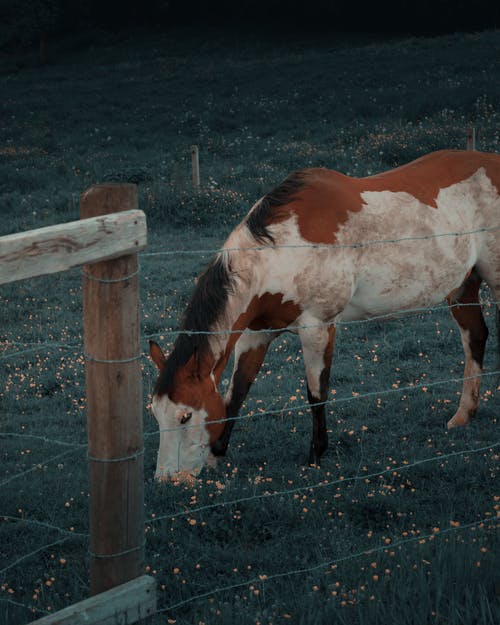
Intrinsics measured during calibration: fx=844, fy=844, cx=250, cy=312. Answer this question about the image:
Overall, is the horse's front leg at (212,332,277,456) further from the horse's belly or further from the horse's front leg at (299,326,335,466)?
the horse's belly

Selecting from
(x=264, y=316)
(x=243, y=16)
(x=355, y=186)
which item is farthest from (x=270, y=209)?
(x=243, y=16)

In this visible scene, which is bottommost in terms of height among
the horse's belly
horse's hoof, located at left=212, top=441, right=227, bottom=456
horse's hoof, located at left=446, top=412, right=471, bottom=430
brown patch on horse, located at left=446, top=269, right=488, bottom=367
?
horse's hoof, located at left=446, top=412, right=471, bottom=430

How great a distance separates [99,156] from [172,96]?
10763 mm

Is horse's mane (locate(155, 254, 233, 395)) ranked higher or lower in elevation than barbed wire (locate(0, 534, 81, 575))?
higher

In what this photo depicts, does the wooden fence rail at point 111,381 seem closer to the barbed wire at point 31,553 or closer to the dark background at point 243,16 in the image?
the barbed wire at point 31,553

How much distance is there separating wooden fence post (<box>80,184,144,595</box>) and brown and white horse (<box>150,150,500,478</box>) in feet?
5.24

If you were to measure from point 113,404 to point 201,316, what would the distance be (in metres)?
2.10

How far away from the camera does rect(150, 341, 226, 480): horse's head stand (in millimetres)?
5516

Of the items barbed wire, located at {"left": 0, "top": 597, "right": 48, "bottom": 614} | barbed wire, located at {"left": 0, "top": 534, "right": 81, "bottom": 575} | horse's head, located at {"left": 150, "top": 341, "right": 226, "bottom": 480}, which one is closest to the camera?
barbed wire, located at {"left": 0, "top": 597, "right": 48, "bottom": 614}

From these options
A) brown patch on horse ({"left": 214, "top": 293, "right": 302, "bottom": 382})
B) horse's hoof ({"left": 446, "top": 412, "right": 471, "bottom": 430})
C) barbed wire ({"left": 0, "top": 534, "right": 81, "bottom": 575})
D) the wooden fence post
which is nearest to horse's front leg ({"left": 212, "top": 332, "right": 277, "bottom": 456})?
brown patch on horse ({"left": 214, "top": 293, "right": 302, "bottom": 382})

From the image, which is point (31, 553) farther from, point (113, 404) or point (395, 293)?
point (395, 293)

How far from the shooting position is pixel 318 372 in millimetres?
6598

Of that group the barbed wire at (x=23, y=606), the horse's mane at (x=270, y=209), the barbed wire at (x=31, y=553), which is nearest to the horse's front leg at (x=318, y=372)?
the horse's mane at (x=270, y=209)

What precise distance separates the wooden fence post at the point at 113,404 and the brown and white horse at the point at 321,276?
160 cm
